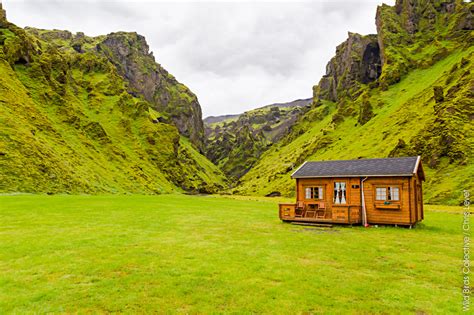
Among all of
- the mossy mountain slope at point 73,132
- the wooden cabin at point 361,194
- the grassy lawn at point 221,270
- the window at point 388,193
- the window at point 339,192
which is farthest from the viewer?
the mossy mountain slope at point 73,132

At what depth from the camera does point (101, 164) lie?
110 meters

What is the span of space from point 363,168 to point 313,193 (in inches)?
256

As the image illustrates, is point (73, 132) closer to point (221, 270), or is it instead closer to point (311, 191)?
point (311, 191)

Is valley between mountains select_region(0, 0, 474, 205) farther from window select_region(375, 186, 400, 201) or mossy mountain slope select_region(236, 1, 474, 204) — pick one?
window select_region(375, 186, 400, 201)

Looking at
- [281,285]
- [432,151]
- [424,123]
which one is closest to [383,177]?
[281,285]

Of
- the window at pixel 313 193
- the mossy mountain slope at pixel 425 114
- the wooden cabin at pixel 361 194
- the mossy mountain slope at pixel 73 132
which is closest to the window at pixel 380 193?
the wooden cabin at pixel 361 194

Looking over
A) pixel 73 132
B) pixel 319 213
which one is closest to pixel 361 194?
pixel 319 213

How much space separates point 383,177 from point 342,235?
9905 mm

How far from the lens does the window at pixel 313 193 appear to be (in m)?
37.8

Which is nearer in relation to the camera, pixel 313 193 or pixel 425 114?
pixel 313 193

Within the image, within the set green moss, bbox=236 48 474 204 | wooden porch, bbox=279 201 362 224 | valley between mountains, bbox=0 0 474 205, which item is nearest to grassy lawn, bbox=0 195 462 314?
wooden porch, bbox=279 201 362 224

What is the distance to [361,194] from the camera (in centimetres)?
3497

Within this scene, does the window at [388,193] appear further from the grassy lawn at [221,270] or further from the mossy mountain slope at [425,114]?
the mossy mountain slope at [425,114]

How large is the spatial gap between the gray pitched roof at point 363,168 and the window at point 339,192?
1263 mm
